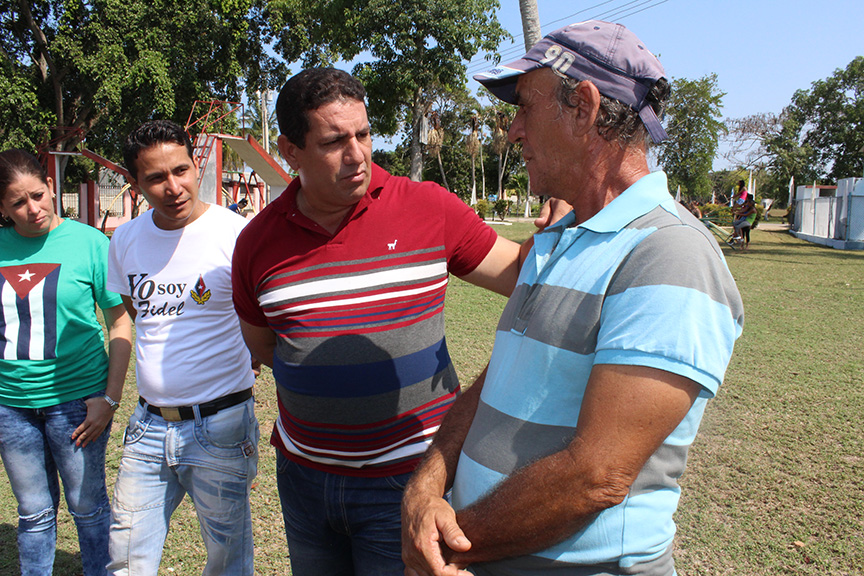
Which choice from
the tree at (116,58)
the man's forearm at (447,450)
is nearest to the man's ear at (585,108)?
the man's forearm at (447,450)

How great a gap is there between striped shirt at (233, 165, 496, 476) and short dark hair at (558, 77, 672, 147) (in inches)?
33.6

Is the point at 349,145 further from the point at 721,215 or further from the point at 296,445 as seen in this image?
the point at 721,215

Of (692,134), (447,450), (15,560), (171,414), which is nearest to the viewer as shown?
(447,450)

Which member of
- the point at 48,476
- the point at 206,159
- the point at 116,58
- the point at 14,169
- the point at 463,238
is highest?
the point at 116,58

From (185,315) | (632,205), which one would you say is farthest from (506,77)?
(185,315)

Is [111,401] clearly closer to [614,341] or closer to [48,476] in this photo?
[48,476]

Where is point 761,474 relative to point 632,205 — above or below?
below

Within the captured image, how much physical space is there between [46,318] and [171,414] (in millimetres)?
835

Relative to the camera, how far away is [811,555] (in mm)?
3168

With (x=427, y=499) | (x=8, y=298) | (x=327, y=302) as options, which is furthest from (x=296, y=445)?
(x=8, y=298)

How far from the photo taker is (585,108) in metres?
1.36

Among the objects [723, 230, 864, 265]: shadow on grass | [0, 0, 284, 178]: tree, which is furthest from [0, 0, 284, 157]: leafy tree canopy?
[723, 230, 864, 265]: shadow on grass

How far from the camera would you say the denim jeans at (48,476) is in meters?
2.71

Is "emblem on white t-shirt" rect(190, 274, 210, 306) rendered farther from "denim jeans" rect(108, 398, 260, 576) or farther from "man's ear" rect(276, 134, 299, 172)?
"man's ear" rect(276, 134, 299, 172)
